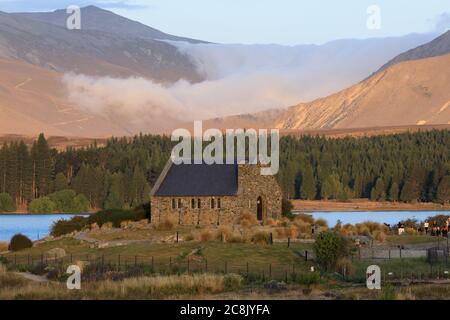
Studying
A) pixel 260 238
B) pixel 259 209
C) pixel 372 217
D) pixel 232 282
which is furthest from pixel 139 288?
pixel 372 217

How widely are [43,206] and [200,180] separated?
65992 mm

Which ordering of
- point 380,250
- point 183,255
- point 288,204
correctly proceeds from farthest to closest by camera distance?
point 288,204 < point 380,250 < point 183,255

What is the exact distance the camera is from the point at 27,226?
112 m

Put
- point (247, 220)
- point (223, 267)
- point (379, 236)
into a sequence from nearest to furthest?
point (223, 267)
point (379, 236)
point (247, 220)

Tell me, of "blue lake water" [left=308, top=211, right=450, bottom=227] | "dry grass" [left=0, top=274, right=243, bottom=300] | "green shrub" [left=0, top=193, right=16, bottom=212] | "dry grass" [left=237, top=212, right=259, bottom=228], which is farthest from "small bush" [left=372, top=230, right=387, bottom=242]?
"green shrub" [left=0, top=193, right=16, bottom=212]

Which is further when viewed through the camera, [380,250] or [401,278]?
[380,250]

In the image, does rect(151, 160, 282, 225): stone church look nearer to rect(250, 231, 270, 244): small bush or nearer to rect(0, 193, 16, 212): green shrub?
rect(250, 231, 270, 244): small bush

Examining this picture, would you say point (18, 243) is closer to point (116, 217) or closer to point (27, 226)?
point (116, 217)

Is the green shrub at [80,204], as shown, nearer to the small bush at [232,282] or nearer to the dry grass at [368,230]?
the dry grass at [368,230]
